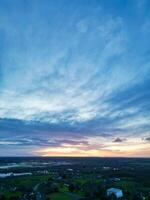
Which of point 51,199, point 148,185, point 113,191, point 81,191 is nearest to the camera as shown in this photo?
point 51,199

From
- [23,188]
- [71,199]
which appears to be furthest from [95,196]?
[23,188]

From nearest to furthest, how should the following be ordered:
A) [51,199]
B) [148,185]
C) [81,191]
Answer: [51,199], [81,191], [148,185]

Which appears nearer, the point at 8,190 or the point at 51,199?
the point at 51,199

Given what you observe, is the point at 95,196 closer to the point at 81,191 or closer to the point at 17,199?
the point at 81,191

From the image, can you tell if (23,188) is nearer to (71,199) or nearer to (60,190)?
(60,190)

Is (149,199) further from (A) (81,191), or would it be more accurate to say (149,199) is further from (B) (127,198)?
(A) (81,191)

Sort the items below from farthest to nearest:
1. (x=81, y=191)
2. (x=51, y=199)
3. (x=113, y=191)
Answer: (x=81, y=191), (x=113, y=191), (x=51, y=199)

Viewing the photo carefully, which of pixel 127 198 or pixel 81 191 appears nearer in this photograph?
pixel 127 198

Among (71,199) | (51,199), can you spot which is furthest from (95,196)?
(51,199)
